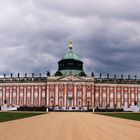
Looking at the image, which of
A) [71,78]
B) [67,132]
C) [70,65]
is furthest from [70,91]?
[67,132]

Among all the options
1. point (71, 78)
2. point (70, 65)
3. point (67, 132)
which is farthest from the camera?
point (70, 65)

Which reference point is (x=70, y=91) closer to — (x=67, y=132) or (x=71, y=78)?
(x=71, y=78)

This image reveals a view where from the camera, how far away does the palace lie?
144875 millimetres

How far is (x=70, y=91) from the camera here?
145000mm

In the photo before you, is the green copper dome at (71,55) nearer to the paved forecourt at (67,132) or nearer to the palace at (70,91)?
the palace at (70,91)

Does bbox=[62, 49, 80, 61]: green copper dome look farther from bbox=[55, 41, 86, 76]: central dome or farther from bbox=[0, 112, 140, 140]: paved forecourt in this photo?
bbox=[0, 112, 140, 140]: paved forecourt

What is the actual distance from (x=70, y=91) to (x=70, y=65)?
14.0m

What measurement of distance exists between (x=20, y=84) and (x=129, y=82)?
42.4m

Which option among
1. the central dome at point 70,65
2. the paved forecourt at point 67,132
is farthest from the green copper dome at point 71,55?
the paved forecourt at point 67,132

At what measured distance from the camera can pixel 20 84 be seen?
485 ft

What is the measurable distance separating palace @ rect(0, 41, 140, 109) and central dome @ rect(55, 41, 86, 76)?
363 cm

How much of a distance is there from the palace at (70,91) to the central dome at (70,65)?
363 cm

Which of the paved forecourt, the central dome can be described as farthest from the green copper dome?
the paved forecourt

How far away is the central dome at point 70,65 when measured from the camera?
505ft
